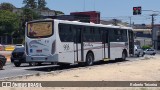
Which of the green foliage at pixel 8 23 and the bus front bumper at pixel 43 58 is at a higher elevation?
the green foliage at pixel 8 23

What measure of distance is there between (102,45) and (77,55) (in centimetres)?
387

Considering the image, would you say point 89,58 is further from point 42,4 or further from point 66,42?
point 42,4

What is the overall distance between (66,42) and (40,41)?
162cm

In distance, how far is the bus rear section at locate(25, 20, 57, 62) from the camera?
23.5 m

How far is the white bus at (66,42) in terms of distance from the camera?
926 inches

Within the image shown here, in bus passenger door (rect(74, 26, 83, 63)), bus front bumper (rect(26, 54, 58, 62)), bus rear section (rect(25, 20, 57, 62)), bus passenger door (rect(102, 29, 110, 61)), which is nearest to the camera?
bus front bumper (rect(26, 54, 58, 62))

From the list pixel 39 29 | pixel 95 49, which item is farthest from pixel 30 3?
pixel 39 29

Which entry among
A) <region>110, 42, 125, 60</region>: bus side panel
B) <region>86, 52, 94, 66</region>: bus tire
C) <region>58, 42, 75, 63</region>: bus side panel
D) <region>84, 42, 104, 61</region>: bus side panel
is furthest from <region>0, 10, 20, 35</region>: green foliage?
<region>58, 42, 75, 63</region>: bus side panel

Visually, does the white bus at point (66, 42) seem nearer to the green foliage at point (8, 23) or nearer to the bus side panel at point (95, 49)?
the bus side panel at point (95, 49)

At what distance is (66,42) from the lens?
2436cm

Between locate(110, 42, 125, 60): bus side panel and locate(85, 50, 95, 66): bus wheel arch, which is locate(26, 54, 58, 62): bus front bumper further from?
locate(110, 42, 125, 60): bus side panel

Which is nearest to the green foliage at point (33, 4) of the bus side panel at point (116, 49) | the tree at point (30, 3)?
the tree at point (30, 3)

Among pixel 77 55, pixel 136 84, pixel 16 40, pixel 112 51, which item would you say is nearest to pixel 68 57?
pixel 77 55

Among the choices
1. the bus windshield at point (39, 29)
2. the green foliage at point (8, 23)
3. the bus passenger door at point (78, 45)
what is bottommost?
the bus passenger door at point (78, 45)
